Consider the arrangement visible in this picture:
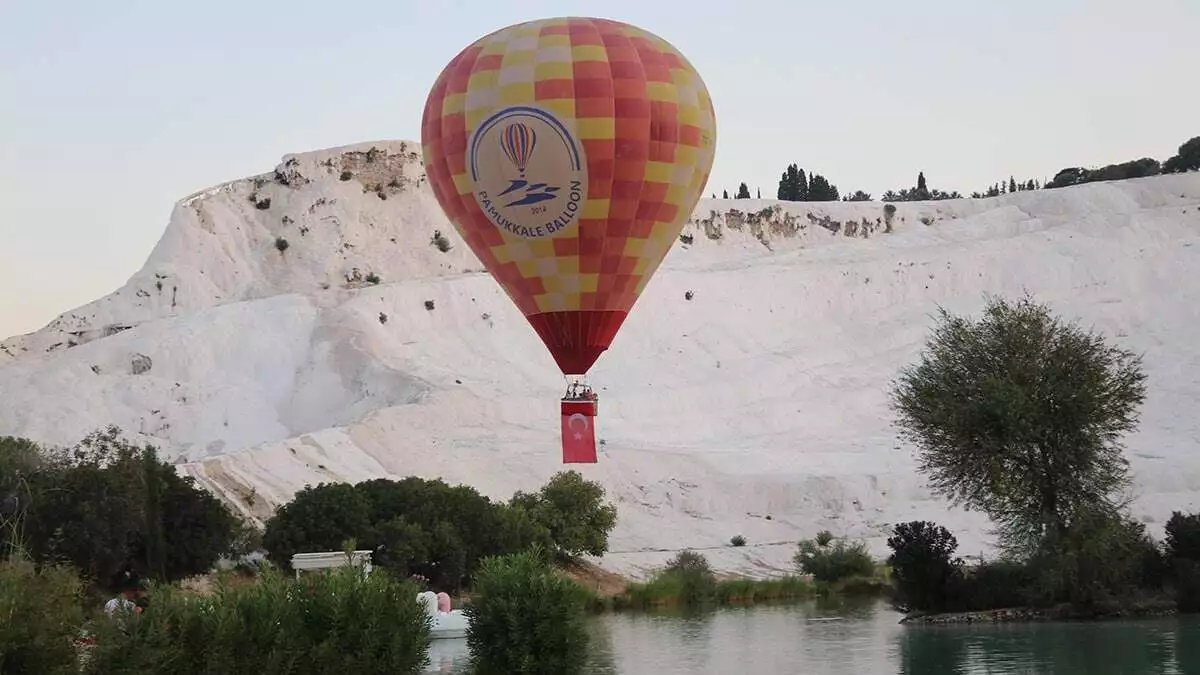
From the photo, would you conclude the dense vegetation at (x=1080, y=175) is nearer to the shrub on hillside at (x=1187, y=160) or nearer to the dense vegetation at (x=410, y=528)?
the shrub on hillside at (x=1187, y=160)

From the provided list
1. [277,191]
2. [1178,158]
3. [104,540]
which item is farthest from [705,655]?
[1178,158]

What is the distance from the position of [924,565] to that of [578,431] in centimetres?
668

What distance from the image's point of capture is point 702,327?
7581cm

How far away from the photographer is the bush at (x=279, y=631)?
17.3 meters

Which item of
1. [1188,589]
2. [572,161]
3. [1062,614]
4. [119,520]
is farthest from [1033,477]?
[119,520]

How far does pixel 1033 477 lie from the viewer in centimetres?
2786

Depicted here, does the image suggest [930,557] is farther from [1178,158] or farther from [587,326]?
[1178,158]

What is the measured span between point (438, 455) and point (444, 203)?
27.5 metres

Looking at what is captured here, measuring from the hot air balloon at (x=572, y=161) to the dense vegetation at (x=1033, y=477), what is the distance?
5950mm

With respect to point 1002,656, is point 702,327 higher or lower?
higher

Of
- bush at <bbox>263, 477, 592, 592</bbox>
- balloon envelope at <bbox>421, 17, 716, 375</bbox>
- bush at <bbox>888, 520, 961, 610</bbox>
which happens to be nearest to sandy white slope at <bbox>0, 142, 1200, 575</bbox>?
bush at <bbox>263, 477, 592, 592</bbox>

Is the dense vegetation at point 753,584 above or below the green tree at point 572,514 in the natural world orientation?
below

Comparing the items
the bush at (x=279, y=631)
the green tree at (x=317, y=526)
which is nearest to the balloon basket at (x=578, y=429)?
the bush at (x=279, y=631)

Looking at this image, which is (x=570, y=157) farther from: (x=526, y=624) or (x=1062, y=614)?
→ (x=1062, y=614)
